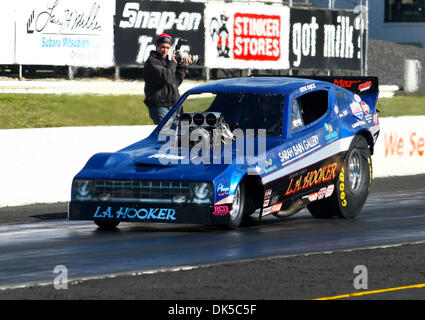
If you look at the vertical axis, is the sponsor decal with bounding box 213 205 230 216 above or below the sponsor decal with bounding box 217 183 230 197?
below

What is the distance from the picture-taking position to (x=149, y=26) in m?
31.1

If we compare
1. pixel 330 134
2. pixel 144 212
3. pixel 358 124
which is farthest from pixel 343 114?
pixel 144 212

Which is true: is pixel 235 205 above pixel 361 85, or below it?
below

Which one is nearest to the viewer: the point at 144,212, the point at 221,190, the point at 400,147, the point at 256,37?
the point at 221,190

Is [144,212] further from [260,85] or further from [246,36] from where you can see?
[246,36]

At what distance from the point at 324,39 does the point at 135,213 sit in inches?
1013

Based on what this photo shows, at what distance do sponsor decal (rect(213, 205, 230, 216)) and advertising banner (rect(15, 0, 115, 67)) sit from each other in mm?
17247

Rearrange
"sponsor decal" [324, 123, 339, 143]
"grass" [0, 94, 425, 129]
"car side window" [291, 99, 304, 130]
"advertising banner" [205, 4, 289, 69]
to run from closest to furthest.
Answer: "car side window" [291, 99, 304, 130] → "sponsor decal" [324, 123, 339, 143] → "grass" [0, 94, 425, 129] → "advertising banner" [205, 4, 289, 69]

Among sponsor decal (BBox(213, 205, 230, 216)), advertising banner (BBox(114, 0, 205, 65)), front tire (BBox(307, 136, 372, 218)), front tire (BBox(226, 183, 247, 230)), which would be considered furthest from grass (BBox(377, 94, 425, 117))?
sponsor decal (BBox(213, 205, 230, 216))

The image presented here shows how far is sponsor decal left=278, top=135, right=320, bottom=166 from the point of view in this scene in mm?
12273

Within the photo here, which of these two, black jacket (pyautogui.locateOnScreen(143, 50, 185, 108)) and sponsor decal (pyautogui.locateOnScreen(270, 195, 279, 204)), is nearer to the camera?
sponsor decal (pyautogui.locateOnScreen(270, 195, 279, 204))

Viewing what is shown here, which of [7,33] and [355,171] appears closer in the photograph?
[355,171]

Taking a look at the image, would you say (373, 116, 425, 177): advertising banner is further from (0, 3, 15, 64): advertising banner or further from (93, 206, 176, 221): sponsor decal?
(0, 3, 15, 64): advertising banner

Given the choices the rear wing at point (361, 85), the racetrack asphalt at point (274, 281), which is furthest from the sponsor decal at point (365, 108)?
the racetrack asphalt at point (274, 281)
